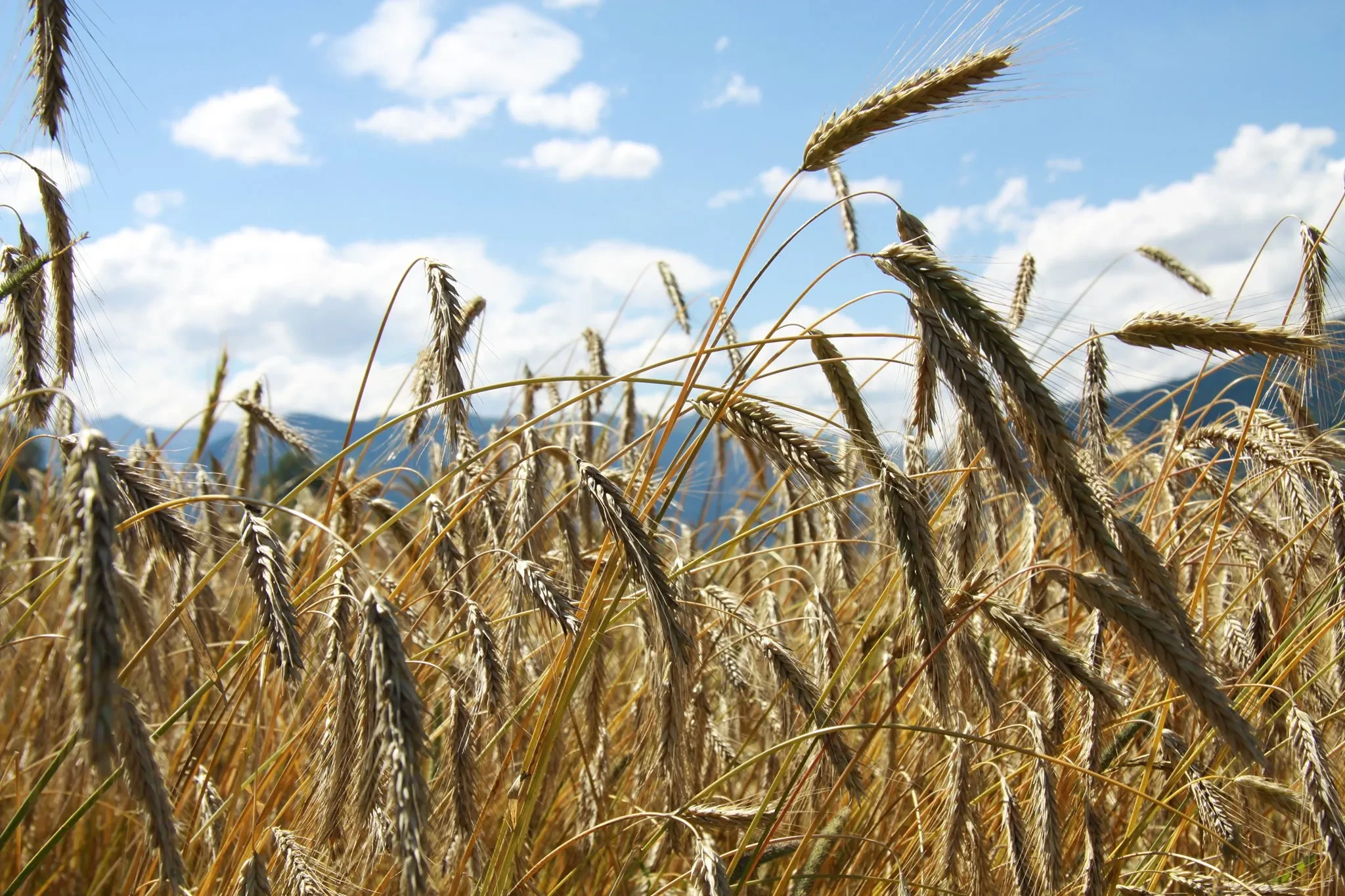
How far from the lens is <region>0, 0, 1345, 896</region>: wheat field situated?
153 centimetres

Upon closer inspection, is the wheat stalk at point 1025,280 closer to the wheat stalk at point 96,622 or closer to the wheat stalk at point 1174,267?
the wheat stalk at point 1174,267

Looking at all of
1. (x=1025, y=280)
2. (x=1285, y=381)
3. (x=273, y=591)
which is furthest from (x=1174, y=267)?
(x=273, y=591)

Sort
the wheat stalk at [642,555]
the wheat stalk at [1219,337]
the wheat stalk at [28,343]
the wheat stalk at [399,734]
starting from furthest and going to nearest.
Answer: the wheat stalk at [28,343] → the wheat stalk at [1219,337] → the wheat stalk at [642,555] → the wheat stalk at [399,734]

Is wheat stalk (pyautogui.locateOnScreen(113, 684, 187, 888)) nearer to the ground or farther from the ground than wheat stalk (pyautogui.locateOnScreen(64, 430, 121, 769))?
nearer to the ground

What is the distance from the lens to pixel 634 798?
2.55 metres

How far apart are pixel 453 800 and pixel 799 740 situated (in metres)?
0.67

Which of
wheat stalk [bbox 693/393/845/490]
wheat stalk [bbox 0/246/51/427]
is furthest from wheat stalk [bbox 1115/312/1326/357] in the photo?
wheat stalk [bbox 0/246/51/427]

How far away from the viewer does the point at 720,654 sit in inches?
105

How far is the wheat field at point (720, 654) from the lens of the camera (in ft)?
5.00

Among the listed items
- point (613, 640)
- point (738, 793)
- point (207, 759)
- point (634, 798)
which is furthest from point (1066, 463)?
point (207, 759)

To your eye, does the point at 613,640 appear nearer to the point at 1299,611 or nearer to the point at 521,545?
the point at 521,545

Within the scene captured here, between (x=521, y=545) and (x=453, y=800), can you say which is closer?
(x=453, y=800)

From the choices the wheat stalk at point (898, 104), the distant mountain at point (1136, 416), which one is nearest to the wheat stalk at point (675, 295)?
the distant mountain at point (1136, 416)

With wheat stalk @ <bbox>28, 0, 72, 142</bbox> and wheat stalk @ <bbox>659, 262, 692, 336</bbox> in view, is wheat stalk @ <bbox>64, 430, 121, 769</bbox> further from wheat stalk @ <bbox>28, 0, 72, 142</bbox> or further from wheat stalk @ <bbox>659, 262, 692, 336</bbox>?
wheat stalk @ <bbox>659, 262, 692, 336</bbox>
